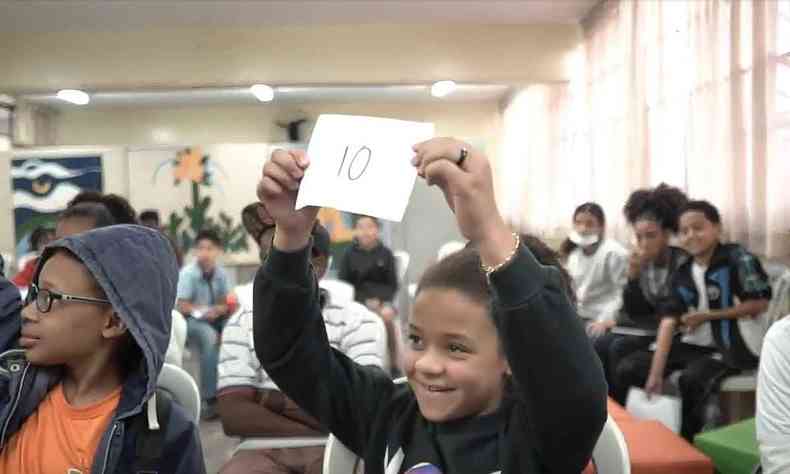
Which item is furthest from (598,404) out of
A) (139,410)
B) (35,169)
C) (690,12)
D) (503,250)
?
(35,169)

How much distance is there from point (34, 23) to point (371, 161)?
522 cm

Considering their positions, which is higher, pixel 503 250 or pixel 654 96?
pixel 654 96

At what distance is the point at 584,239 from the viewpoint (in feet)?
13.7

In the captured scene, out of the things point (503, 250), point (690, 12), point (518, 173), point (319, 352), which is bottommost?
point (319, 352)

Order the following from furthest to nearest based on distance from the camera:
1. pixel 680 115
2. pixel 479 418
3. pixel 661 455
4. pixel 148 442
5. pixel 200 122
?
1. pixel 200 122
2. pixel 680 115
3. pixel 661 455
4. pixel 148 442
5. pixel 479 418

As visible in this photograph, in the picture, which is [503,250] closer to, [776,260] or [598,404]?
[598,404]

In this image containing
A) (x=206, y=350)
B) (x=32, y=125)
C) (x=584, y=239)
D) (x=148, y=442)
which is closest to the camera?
(x=148, y=442)

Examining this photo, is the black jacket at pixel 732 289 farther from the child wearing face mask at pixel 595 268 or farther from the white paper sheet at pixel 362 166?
the white paper sheet at pixel 362 166

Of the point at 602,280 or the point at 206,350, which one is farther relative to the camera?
the point at 206,350

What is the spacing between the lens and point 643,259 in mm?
3443

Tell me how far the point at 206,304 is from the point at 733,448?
3.52 m

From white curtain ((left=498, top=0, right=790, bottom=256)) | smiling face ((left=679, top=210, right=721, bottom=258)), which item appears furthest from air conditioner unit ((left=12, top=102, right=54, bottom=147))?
smiling face ((left=679, top=210, right=721, bottom=258))

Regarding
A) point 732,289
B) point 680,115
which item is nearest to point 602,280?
point 680,115

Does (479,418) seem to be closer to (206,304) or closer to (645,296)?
(645,296)
